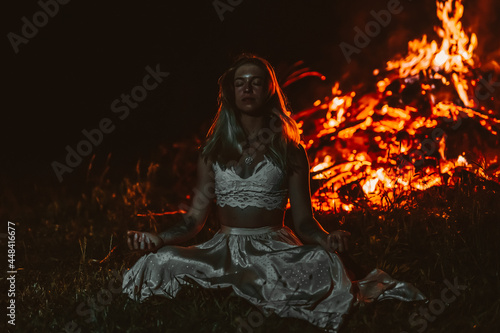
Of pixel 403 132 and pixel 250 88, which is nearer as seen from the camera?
pixel 250 88

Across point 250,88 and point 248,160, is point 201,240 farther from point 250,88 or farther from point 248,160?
point 250,88

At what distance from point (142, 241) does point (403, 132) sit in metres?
2.87

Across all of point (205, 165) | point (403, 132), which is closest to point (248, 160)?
point (205, 165)

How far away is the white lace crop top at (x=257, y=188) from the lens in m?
4.50

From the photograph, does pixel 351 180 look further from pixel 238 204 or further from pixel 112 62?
pixel 112 62

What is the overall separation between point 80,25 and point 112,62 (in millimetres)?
608

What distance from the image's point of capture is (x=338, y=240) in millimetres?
3986

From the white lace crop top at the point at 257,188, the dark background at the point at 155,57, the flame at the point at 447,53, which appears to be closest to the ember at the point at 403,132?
the flame at the point at 447,53

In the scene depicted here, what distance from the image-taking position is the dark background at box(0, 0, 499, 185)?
7605 mm

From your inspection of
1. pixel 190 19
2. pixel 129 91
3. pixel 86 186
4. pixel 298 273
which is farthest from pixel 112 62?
pixel 298 273

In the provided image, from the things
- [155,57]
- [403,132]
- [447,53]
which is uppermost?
[155,57]

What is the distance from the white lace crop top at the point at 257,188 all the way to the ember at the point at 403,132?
153 centimetres

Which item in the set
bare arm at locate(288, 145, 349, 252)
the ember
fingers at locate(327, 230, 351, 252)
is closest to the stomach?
bare arm at locate(288, 145, 349, 252)

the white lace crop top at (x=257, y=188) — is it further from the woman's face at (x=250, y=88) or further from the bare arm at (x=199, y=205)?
the woman's face at (x=250, y=88)
